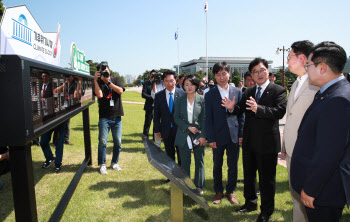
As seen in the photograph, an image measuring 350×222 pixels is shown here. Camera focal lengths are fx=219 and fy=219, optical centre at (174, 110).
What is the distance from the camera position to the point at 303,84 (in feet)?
8.45

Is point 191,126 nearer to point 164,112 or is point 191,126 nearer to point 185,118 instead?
point 185,118

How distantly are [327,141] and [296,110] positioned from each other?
1041mm

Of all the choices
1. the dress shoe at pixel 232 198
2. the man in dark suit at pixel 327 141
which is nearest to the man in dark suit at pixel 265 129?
the dress shoe at pixel 232 198

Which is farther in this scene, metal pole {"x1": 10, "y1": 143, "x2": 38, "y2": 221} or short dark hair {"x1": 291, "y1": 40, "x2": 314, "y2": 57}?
short dark hair {"x1": 291, "y1": 40, "x2": 314, "y2": 57}

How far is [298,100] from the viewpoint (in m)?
2.57

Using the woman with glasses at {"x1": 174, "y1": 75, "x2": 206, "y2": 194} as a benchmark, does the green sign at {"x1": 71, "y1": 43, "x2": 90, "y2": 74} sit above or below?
above

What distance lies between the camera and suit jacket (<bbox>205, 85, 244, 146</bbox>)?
142 inches

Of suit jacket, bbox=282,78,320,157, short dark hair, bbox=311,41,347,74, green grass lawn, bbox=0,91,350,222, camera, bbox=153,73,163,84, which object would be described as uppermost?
camera, bbox=153,73,163,84

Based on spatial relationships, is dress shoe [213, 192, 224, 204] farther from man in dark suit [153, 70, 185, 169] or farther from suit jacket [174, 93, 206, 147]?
man in dark suit [153, 70, 185, 169]

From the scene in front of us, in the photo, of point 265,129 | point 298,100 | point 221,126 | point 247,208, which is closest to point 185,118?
point 221,126

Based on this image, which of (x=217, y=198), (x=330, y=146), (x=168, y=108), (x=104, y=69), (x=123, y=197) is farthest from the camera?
(x=104, y=69)

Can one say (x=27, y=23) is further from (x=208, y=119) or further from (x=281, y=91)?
(x=281, y=91)

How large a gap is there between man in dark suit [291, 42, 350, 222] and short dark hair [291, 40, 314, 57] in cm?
67

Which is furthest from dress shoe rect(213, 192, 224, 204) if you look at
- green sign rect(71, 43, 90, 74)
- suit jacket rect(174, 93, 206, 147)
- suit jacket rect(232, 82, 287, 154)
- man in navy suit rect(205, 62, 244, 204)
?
green sign rect(71, 43, 90, 74)
